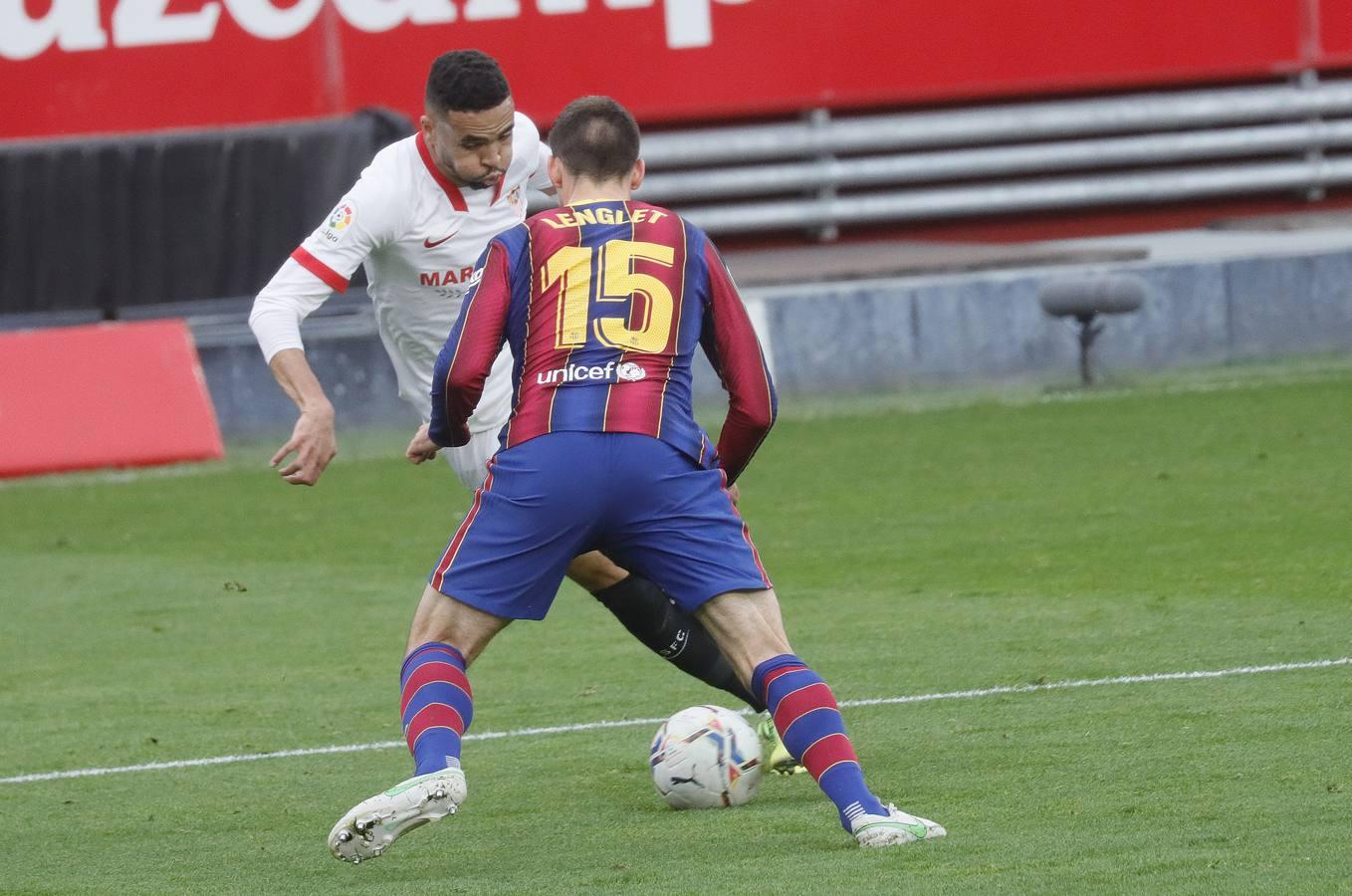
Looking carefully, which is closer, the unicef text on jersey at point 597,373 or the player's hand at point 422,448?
the unicef text on jersey at point 597,373

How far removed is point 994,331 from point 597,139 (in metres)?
11.5

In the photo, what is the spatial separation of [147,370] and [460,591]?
10119 millimetres

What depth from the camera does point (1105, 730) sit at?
251 inches

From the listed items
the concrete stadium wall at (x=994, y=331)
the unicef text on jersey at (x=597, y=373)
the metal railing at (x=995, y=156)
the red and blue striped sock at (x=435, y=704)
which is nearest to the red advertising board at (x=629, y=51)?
the metal railing at (x=995, y=156)

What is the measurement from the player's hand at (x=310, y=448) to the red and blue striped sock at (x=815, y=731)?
1.22 m

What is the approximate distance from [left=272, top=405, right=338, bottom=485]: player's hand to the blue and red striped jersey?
41 cm

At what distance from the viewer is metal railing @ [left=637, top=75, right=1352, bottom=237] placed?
1923 cm

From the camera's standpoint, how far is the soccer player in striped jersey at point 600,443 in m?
5.22

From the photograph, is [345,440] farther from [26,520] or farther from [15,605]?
[15,605]

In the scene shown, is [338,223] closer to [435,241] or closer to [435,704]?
[435,241]

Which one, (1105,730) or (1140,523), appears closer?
(1105,730)

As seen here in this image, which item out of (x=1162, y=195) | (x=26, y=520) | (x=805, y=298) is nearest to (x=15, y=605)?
(x=26, y=520)

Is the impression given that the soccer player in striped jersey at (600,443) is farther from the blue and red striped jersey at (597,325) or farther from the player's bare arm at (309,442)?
the player's bare arm at (309,442)

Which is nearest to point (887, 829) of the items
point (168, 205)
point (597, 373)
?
point (597, 373)
